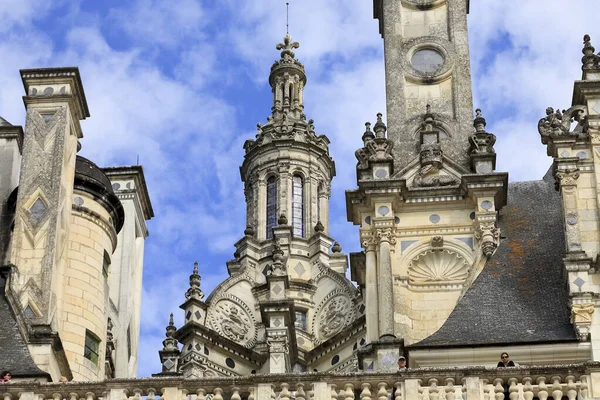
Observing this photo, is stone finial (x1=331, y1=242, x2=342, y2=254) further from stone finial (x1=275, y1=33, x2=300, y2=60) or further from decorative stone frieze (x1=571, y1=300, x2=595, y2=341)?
decorative stone frieze (x1=571, y1=300, x2=595, y2=341)

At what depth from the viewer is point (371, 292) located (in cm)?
3241

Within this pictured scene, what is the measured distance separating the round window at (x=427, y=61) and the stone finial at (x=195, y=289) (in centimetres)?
1627

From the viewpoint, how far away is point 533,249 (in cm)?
3152

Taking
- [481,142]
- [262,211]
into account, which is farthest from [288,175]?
[481,142]

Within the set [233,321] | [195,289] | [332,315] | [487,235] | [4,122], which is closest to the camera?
[4,122]

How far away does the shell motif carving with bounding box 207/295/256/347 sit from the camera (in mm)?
51406

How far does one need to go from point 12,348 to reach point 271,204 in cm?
3194

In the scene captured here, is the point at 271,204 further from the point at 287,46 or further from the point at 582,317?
the point at 582,317

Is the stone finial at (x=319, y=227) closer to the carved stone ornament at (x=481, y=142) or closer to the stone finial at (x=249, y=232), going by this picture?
the stone finial at (x=249, y=232)

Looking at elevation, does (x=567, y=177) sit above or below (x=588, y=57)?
below

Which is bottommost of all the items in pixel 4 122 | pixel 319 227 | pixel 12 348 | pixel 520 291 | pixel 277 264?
pixel 12 348

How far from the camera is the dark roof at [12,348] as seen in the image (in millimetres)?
24978

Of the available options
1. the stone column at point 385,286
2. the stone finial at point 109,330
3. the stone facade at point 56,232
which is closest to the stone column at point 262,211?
the stone finial at point 109,330

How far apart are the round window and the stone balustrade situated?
14236 millimetres
